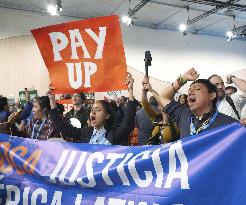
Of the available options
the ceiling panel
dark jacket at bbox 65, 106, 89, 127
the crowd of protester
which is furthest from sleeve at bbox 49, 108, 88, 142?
the ceiling panel

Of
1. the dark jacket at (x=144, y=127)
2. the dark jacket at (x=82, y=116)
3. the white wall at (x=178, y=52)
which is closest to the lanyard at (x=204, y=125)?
the dark jacket at (x=144, y=127)

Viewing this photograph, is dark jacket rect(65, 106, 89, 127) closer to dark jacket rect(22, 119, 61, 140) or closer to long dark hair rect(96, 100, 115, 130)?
dark jacket rect(22, 119, 61, 140)

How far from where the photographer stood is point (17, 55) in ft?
34.6

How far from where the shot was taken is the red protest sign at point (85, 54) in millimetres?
2963

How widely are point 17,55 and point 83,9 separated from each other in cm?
265

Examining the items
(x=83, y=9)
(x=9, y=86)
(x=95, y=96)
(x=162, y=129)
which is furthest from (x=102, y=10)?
(x=162, y=129)

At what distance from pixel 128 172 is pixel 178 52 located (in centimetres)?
1169

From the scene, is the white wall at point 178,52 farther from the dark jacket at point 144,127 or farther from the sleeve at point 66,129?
the sleeve at point 66,129

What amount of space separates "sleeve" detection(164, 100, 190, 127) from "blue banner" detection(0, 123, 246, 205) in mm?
761

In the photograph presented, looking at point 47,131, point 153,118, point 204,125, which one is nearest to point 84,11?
point 47,131

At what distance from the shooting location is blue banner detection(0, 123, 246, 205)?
5.55 ft

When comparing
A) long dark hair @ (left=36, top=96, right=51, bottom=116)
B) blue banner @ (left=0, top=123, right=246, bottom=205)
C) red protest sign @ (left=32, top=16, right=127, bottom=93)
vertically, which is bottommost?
blue banner @ (left=0, top=123, right=246, bottom=205)

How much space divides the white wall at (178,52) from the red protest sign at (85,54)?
9128 mm

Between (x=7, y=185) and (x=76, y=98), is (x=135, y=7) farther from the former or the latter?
(x=7, y=185)
